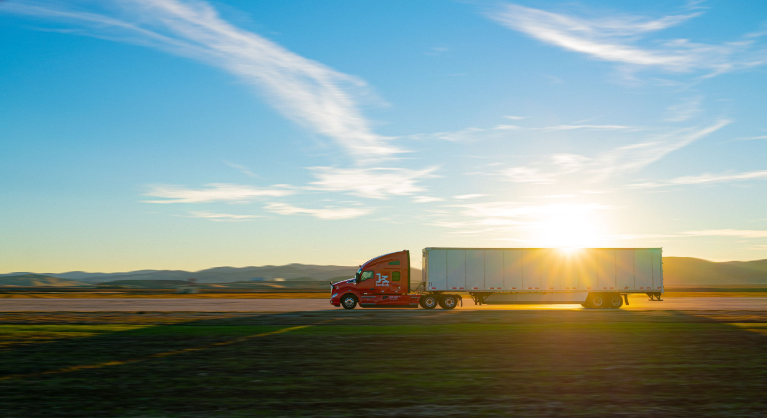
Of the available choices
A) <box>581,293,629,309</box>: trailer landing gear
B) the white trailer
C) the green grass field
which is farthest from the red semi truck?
the green grass field

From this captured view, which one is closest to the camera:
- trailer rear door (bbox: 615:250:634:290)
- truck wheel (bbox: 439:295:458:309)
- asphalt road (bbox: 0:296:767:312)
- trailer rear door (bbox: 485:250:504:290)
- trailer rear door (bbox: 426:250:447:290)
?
asphalt road (bbox: 0:296:767:312)

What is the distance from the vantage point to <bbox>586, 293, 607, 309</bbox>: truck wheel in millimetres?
36438

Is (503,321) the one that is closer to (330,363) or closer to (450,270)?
(450,270)

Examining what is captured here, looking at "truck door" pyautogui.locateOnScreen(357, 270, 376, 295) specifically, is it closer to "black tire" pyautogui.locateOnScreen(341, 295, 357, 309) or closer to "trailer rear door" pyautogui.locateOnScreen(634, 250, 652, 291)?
"black tire" pyautogui.locateOnScreen(341, 295, 357, 309)

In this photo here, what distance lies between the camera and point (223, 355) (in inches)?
571

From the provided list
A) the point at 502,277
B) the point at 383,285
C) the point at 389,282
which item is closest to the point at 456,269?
the point at 502,277

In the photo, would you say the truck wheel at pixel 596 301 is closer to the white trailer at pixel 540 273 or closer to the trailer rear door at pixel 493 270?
the white trailer at pixel 540 273

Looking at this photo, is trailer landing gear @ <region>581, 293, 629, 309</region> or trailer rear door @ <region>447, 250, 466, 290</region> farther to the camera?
trailer landing gear @ <region>581, 293, 629, 309</region>

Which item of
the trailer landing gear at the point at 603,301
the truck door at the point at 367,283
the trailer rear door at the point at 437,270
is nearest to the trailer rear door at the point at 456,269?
the trailer rear door at the point at 437,270

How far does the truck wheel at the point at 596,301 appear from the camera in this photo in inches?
1435

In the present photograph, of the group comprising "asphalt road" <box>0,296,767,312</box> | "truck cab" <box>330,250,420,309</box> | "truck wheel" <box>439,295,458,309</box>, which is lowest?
"asphalt road" <box>0,296,767,312</box>

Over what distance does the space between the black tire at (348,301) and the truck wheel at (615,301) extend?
15.9m

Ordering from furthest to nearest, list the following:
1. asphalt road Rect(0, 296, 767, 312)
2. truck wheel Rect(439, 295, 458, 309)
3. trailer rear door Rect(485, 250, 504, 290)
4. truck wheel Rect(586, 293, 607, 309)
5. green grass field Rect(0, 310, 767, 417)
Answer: truck wheel Rect(586, 293, 607, 309) < truck wheel Rect(439, 295, 458, 309) < trailer rear door Rect(485, 250, 504, 290) < asphalt road Rect(0, 296, 767, 312) < green grass field Rect(0, 310, 767, 417)

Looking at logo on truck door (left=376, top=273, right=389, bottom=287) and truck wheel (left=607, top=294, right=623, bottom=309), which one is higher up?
logo on truck door (left=376, top=273, right=389, bottom=287)
